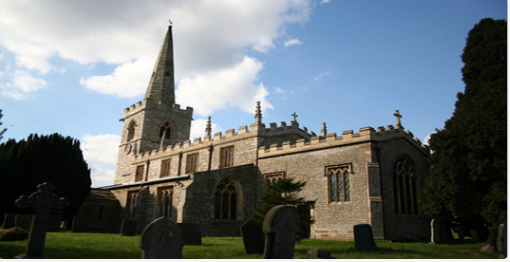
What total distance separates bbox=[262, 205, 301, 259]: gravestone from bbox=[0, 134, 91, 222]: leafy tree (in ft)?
50.3

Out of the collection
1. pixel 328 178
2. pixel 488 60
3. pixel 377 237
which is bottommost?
pixel 377 237

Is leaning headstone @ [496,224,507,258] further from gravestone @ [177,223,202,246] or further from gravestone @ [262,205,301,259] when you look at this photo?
gravestone @ [177,223,202,246]

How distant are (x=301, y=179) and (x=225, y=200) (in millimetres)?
4369

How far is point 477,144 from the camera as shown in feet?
44.1

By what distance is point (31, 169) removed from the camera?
1916cm

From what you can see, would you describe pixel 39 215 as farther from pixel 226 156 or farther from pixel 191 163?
pixel 191 163

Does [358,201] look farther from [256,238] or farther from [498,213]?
[256,238]

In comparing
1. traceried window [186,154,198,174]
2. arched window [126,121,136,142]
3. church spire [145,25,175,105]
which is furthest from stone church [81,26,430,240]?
church spire [145,25,175,105]

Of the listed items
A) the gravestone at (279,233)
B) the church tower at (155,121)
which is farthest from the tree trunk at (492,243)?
the church tower at (155,121)

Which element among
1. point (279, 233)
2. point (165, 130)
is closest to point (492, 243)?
point (279, 233)

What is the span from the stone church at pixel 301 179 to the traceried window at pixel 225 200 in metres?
0.05

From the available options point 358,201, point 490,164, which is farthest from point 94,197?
point 490,164

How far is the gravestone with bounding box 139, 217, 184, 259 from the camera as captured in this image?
24.0 feet

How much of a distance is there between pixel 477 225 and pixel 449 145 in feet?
18.3
